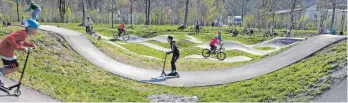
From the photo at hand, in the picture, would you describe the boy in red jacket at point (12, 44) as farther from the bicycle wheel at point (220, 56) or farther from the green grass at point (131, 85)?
the bicycle wheel at point (220, 56)

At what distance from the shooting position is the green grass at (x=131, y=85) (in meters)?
10.0

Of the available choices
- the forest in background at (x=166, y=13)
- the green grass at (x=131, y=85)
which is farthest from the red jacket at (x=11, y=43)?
the forest in background at (x=166, y=13)

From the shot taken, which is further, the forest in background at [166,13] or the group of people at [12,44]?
the forest in background at [166,13]

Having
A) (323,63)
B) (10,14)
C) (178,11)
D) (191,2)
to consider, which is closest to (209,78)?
(323,63)

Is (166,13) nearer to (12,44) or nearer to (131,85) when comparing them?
(131,85)

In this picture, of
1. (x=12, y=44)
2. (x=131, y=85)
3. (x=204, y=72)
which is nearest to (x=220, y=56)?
(x=204, y=72)

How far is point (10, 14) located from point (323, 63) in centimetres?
6643

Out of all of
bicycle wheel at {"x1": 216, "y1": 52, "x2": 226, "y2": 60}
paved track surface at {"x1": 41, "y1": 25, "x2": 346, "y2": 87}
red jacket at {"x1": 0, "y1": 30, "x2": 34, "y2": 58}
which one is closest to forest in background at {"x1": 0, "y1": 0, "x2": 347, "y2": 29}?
bicycle wheel at {"x1": 216, "y1": 52, "x2": 226, "y2": 60}

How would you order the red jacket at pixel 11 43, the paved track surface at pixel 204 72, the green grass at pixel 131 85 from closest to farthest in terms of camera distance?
the red jacket at pixel 11 43
the green grass at pixel 131 85
the paved track surface at pixel 204 72

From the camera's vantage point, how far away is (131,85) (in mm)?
13484

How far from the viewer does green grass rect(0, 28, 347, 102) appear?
10.0 m

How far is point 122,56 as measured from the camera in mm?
20250

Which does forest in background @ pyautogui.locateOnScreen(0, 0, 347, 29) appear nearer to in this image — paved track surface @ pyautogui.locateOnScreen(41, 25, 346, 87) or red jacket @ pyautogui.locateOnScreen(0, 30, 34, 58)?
paved track surface @ pyautogui.locateOnScreen(41, 25, 346, 87)

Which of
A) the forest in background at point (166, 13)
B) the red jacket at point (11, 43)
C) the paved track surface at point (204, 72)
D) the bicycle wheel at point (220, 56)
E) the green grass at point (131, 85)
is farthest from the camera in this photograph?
the forest in background at point (166, 13)
